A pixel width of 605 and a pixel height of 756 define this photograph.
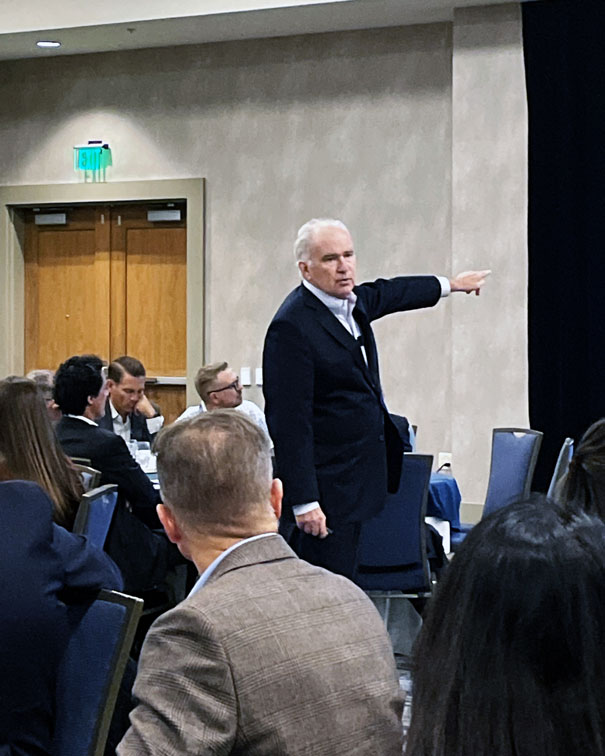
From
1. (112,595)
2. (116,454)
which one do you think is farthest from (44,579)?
(116,454)

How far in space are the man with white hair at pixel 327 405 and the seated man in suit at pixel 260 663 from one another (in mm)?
1941

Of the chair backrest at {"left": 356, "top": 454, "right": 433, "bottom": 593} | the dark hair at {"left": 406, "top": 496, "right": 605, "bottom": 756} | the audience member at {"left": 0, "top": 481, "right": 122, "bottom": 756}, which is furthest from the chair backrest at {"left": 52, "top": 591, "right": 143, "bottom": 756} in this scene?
the chair backrest at {"left": 356, "top": 454, "right": 433, "bottom": 593}

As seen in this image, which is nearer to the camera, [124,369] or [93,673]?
[93,673]

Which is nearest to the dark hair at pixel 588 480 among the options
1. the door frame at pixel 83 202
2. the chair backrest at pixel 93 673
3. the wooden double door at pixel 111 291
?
the chair backrest at pixel 93 673

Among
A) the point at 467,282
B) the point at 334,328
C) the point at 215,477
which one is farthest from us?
the point at 467,282

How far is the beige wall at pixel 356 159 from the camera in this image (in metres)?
7.67

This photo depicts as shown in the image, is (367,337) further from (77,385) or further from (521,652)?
(521,652)

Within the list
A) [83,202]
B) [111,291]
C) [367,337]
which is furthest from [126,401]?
[367,337]

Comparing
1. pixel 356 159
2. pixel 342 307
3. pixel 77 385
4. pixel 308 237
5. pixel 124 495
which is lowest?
pixel 124 495

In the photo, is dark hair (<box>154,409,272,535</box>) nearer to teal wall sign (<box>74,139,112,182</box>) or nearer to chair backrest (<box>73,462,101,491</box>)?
chair backrest (<box>73,462,101,491</box>)

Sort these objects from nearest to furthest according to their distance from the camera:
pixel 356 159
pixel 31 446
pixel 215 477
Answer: pixel 215 477
pixel 31 446
pixel 356 159

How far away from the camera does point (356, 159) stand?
8297 mm

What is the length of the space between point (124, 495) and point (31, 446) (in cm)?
146

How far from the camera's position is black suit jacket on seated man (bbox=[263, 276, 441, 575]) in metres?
3.90
